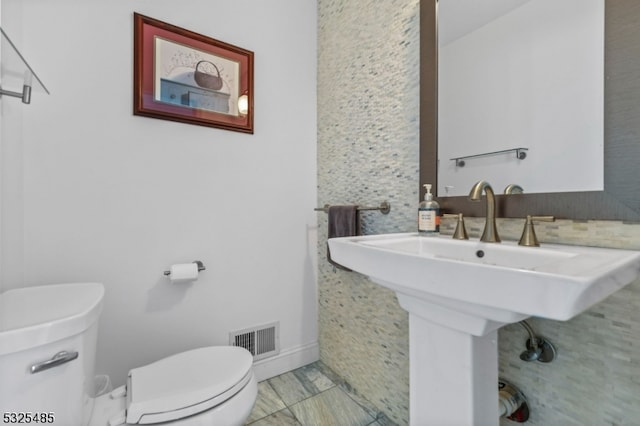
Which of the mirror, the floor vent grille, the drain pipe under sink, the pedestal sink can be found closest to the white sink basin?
the pedestal sink

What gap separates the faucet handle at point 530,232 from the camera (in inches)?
32.1

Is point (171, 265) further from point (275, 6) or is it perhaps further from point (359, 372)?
point (275, 6)

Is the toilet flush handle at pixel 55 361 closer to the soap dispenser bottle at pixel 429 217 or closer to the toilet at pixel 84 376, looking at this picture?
the toilet at pixel 84 376

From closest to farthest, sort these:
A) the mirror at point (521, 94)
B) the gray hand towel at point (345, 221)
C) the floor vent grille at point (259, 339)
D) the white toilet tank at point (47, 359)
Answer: the white toilet tank at point (47, 359) < the mirror at point (521, 94) < the gray hand towel at point (345, 221) < the floor vent grille at point (259, 339)

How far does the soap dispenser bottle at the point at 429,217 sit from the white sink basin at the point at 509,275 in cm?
19

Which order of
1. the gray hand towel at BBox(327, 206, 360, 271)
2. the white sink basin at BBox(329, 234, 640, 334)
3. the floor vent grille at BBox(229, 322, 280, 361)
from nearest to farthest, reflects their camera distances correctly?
1. the white sink basin at BBox(329, 234, 640, 334)
2. the gray hand towel at BBox(327, 206, 360, 271)
3. the floor vent grille at BBox(229, 322, 280, 361)

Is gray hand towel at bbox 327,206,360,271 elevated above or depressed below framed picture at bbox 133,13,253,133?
below

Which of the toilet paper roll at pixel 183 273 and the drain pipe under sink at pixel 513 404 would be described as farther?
the toilet paper roll at pixel 183 273

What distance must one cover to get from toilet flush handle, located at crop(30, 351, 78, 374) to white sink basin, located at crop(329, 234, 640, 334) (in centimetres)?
76

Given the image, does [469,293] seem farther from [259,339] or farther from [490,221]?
[259,339]

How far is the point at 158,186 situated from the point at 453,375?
1.37m

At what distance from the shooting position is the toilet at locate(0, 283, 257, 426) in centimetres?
68

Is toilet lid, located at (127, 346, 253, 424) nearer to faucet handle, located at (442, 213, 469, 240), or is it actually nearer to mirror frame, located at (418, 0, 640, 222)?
faucet handle, located at (442, 213, 469, 240)

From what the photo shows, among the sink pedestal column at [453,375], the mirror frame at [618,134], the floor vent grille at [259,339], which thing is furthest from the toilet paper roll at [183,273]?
the mirror frame at [618,134]
